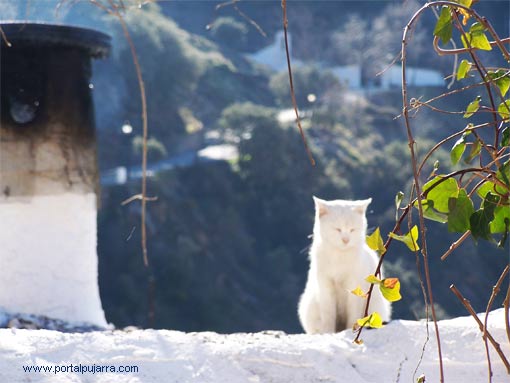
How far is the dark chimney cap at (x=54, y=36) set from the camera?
13.6 feet

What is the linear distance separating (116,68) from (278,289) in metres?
9.45

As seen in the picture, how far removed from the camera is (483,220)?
1.78 m

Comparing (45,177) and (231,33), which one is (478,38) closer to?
(45,177)

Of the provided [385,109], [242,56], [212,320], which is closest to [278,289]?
[212,320]

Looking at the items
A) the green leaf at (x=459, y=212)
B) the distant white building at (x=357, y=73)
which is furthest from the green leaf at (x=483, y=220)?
the distant white building at (x=357, y=73)

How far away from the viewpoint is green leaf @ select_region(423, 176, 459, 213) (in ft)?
5.89

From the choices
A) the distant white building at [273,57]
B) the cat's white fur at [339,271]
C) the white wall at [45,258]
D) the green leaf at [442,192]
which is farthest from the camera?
the distant white building at [273,57]

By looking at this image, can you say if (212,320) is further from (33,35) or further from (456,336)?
(456,336)

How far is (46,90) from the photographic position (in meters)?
4.27

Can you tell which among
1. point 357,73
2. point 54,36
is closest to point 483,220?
point 54,36

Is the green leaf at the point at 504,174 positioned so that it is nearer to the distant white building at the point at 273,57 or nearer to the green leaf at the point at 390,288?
the green leaf at the point at 390,288

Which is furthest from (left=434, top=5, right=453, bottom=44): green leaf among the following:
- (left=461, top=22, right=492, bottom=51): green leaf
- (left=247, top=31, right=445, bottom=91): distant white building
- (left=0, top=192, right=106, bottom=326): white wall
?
(left=247, top=31, right=445, bottom=91): distant white building

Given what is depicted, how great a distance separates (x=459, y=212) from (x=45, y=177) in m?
2.92

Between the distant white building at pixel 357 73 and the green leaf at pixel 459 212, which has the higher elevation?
the distant white building at pixel 357 73
